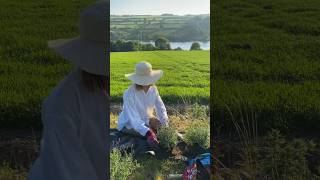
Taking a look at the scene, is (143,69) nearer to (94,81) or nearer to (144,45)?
(144,45)

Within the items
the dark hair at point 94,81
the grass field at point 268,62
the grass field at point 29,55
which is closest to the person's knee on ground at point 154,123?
the dark hair at point 94,81

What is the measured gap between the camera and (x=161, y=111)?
107 inches

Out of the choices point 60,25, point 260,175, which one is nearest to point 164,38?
point 260,175

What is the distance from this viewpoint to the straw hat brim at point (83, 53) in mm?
2395

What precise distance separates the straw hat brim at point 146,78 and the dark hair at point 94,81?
0.13 m

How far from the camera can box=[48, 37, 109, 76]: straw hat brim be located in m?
2.39

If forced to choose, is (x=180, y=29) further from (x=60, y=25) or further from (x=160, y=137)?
(x=60, y=25)

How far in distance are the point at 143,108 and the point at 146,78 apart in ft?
0.59

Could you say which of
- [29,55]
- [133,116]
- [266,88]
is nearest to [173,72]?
[133,116]

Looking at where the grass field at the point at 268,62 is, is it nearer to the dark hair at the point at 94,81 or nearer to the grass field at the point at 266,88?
the grass field at the point at 266,88

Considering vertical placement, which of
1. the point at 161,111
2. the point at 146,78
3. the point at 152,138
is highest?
the point at 146,78

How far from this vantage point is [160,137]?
2.70 meters

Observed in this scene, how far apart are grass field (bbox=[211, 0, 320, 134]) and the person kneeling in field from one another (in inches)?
110

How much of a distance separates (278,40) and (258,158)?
2.39m
